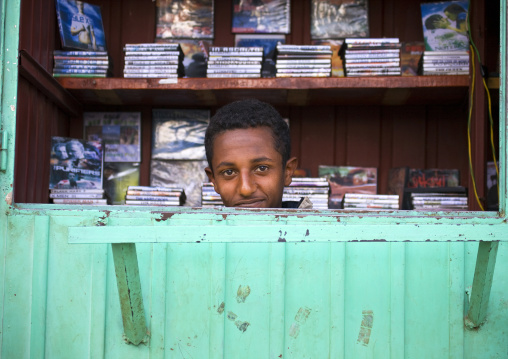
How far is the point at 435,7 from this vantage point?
2711mm

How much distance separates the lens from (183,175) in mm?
2877

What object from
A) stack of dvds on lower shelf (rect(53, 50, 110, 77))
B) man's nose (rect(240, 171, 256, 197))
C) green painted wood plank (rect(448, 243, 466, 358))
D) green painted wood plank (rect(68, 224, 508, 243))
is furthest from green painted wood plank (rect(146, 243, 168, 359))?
stack of dvds on lower shelf (rect(53, 50, 110, 77))

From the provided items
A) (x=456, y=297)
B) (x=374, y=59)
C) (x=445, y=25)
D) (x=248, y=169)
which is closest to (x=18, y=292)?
(x=248, y=169)

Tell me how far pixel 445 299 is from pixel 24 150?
1.84 m

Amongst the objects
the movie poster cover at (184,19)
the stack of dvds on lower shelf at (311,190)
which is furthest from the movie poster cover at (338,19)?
the stack of dvds on lower shelf at (311,190)

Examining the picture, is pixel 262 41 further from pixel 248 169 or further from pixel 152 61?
pixel 248 169

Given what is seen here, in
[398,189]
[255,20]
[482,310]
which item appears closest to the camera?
[482,310]

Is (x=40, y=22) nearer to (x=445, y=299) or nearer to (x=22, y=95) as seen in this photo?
(x=22, y=95)

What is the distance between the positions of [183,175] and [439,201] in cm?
145

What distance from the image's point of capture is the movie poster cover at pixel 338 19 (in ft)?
9.25

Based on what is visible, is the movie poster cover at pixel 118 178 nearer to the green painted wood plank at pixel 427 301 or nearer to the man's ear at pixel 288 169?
the man's ear at pixel 288 169

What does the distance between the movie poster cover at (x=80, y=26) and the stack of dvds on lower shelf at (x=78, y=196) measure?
2.59ft

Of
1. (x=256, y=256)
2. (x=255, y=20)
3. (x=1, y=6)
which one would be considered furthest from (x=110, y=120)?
(x=256, y=256)

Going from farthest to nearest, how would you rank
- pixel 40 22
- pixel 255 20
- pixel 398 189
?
pixel 255 20
pixel 398 189
pixel 40 22
